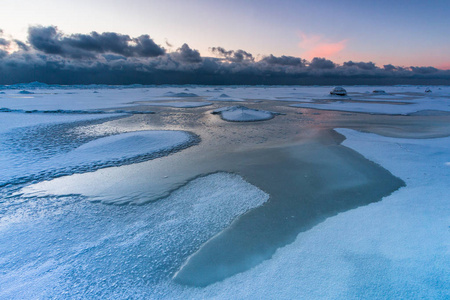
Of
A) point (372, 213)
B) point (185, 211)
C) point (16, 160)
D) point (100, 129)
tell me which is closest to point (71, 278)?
point (185, 211)

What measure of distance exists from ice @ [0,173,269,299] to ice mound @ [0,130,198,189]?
5.22ft

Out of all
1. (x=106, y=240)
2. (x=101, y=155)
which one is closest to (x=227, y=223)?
(x=106, y=240)

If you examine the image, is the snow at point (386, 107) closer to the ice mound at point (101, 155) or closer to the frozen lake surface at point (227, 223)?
the frozen lake surface at point (227, 223)

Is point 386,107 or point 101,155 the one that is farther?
point 386,107

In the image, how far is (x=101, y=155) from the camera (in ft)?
21.0

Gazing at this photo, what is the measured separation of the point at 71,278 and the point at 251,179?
336 centimetres

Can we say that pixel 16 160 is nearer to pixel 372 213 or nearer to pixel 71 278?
pixel 71 278

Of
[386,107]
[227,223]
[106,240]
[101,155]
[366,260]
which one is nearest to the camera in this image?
[366,260]

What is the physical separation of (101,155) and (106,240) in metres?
4.15

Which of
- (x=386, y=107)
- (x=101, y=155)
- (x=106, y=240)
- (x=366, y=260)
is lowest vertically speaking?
(x=106, y=240)

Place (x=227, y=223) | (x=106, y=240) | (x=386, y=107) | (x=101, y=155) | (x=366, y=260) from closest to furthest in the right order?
A: (x=366, y=260) → (x=106, y=240) → (x=227, y=223) → (x=101, y=155) → (x=386, y=107)

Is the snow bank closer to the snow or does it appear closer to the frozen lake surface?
the frozen lake surface

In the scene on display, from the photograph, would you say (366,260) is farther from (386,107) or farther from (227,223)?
(386,107)

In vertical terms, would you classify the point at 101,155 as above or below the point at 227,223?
above
